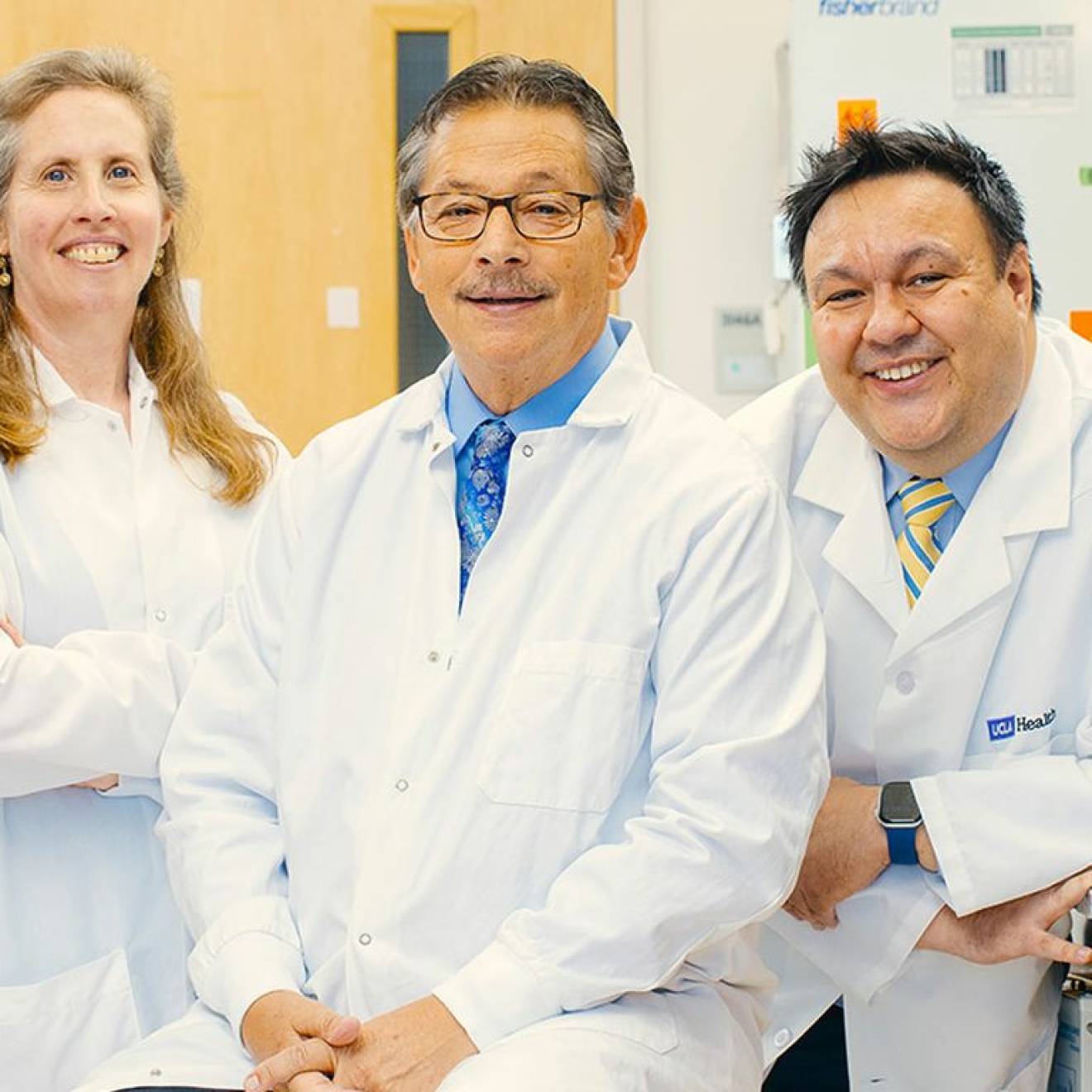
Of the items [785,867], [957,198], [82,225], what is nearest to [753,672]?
[785,867]

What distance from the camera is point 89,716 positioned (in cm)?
182

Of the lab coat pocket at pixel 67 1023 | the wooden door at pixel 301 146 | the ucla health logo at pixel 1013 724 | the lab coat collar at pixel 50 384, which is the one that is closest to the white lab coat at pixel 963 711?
the ucla health logo at pixel 1013 724

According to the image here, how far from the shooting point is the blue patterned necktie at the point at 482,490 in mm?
1683

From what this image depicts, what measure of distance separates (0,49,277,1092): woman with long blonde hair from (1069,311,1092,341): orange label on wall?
197 cm

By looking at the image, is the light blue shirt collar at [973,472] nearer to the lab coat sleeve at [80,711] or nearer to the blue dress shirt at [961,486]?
the blue dress shirt at [961,486]

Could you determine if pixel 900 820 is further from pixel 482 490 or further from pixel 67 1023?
pixel 67 1023

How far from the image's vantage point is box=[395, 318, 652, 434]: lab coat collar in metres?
1.66

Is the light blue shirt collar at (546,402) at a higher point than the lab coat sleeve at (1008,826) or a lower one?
higher

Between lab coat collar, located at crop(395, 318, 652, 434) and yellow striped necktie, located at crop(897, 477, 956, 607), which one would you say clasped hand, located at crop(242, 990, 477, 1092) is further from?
yellow striped necktie, located at crop(897, 477, 956, 607)

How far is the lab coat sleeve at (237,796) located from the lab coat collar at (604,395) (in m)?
0.17

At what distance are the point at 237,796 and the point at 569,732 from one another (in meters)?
0.39

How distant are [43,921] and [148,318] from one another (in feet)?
2.63

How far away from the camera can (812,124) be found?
345cm

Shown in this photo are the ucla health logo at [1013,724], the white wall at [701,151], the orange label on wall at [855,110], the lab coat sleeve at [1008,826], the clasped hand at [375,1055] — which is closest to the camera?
the clasped hand at [375,1055]
